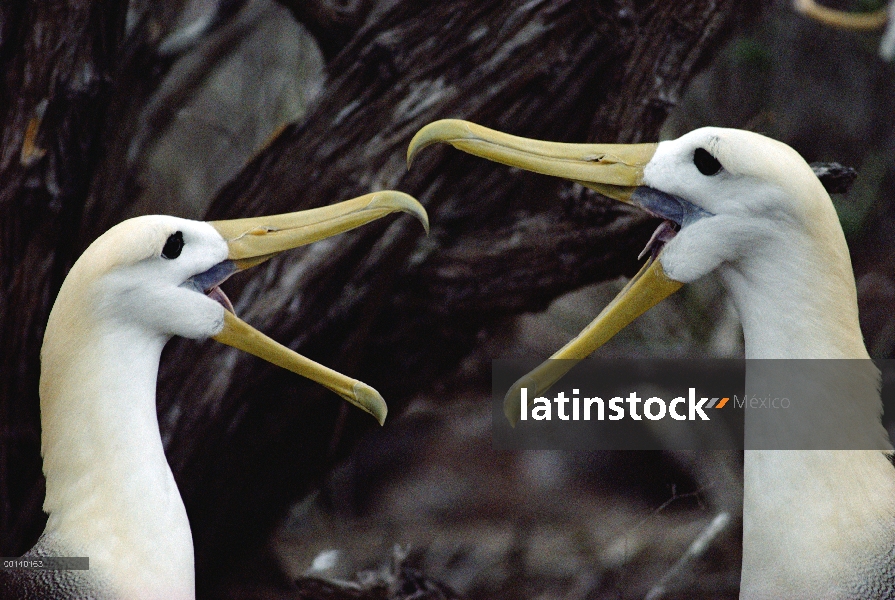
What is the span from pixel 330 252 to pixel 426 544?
133 centimetres

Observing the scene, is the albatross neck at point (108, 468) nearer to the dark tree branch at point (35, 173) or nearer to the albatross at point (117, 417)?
the albatross at point (117, 417)

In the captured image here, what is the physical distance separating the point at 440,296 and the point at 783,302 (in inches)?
57.9

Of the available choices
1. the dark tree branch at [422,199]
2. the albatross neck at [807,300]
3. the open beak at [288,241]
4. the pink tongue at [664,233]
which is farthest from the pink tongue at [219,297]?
the albatross neck at [807,300]

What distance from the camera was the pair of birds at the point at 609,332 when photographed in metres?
2.40

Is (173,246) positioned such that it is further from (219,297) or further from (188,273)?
(219,297)

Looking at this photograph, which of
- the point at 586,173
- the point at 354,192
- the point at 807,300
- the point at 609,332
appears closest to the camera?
the point at 807,300

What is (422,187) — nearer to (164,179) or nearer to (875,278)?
(164,179)

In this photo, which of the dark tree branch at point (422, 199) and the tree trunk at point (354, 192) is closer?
the tree trunk at point (354, 192)

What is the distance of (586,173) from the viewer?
2.55 meters

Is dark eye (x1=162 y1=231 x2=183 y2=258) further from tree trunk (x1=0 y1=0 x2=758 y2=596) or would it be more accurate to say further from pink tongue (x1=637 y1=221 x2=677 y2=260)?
pink tongue (x1=637 y1=221 x2=677 y2=260)

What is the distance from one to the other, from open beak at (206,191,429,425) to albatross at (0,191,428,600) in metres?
0.06

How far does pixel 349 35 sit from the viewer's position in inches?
140

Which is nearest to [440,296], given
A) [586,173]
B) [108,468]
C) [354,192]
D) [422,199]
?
[422,199]

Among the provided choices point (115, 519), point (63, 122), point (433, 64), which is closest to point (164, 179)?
point (63, 122)
